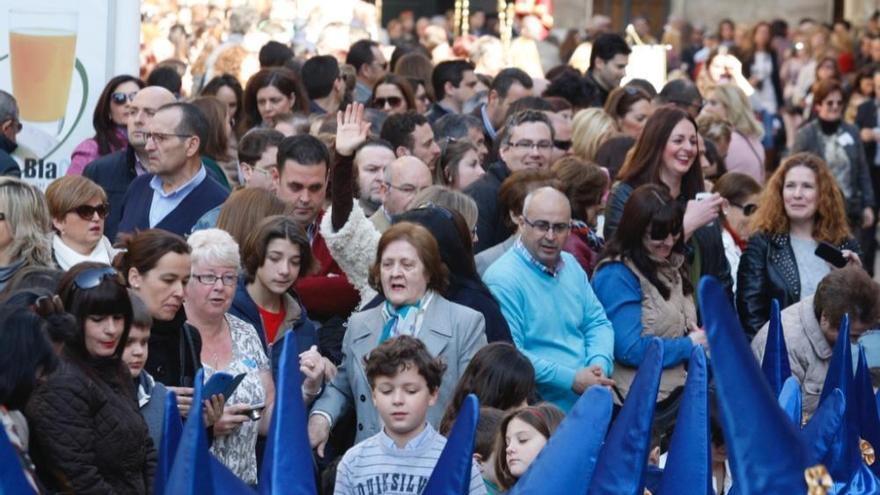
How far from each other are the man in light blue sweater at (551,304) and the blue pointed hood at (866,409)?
2052 mm

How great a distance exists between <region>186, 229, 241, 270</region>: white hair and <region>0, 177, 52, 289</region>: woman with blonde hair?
0.56 meters

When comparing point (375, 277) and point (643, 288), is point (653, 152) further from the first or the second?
point (375, 277)

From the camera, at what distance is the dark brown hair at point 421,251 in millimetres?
7602

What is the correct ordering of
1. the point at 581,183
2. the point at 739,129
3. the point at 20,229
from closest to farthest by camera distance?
the point at 20,229 → the point at 581,183 → the point at 739,129

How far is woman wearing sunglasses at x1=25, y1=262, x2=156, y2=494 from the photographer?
5949 mm

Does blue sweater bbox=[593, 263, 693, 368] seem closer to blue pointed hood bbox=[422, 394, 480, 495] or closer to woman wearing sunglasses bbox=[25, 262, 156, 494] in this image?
woman wearing sunglasses bbox=[25, 262, 156, 494]

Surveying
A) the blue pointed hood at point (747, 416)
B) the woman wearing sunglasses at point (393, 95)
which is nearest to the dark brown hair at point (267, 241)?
the blue pointed hood at point (747, 416)

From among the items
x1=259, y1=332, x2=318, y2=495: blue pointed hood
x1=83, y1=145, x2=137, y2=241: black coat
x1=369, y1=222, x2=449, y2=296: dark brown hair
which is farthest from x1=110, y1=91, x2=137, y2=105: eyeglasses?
x1=259, y1=332, x2=318, y2=495: blue pointed hood

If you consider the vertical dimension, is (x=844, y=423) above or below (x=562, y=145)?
below

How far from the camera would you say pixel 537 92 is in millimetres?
14969

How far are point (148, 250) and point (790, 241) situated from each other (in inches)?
137

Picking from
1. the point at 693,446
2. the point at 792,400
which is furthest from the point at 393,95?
the point at 693,446

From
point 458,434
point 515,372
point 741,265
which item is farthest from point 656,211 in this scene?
point 458,434

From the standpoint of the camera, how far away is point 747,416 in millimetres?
4781
